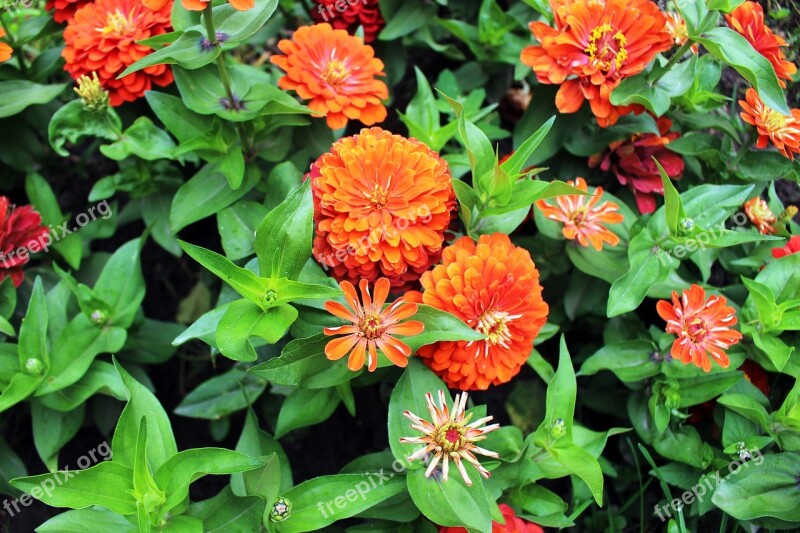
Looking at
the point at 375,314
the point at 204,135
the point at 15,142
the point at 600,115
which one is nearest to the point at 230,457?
the point at 375,314

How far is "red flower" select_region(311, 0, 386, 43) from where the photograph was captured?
1.72 metres

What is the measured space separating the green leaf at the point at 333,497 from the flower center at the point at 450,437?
0.18 m

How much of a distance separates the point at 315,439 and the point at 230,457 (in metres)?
0.86

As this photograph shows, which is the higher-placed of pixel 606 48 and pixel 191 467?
pixel 606 48

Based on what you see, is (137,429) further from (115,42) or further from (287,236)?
(115,42)

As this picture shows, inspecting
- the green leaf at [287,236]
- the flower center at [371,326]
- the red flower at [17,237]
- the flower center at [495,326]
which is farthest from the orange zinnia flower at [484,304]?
the red flower at [17,237]

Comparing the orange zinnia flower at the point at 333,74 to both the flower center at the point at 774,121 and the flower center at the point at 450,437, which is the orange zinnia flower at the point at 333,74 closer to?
A: the flower center at the point at 450,437

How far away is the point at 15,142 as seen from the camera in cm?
176

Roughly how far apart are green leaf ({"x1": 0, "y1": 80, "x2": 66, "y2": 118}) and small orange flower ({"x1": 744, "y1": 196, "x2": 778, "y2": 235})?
164cm

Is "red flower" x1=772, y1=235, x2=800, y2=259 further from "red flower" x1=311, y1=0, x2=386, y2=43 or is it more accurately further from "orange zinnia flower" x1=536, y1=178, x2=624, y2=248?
"red flower" x1=311, y1=0, x2=386, y2=43

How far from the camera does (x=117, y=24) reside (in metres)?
1.47

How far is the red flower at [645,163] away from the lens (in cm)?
161

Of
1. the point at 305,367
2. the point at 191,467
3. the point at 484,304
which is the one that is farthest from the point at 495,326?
the point at 191,467

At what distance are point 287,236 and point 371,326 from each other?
0.21 meters
